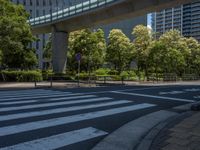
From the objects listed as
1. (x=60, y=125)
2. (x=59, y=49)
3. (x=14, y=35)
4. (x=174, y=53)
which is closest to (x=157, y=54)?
(x=174, y=53)

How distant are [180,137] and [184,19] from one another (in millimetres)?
98137

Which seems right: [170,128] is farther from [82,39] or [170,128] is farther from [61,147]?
[82,39]

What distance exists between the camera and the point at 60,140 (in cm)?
621

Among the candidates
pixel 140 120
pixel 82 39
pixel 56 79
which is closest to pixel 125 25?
pixel 82 39

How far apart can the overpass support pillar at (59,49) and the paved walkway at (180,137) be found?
2832 cm

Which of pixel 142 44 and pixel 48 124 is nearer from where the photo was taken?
pixel 48 124

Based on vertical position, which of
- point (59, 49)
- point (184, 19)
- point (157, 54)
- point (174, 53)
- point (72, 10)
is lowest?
point (157, 54)

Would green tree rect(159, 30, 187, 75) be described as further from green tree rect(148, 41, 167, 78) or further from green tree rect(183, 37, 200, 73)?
green tree rect(183, 37, 200, 73)

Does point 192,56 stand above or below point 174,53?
above

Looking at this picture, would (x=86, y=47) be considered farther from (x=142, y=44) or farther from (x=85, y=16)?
(x=142, y=44)

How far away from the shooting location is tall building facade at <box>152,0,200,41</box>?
311 feet

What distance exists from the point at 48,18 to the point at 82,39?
20.2ft

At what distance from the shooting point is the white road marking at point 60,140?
18.4 feet

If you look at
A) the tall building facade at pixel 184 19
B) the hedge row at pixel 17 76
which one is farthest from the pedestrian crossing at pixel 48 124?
the tall building facade at pixel 184 19
